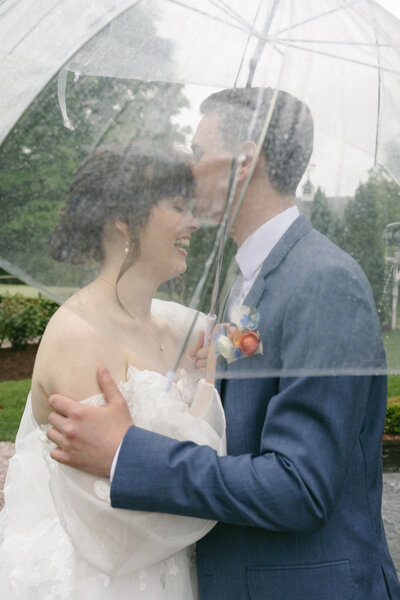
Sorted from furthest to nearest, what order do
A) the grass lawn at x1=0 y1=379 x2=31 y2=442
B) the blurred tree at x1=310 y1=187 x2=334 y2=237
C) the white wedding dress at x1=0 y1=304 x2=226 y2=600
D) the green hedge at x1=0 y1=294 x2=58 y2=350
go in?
the green hedge at x1=0 y1=294 x2=58 y2=350
the grass lawn at x1=0 y1=379 x2=31 y2=442
the white wedding dress at x1=0 y1=304 x2=226 y2=600
the blurred tree at x1=310 y1=187 x2=334 y2=237

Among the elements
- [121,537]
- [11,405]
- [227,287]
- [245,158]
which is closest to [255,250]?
[227,287]

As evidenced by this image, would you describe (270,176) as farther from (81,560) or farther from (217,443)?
(81,560)

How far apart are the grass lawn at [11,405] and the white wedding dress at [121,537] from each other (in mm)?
5325

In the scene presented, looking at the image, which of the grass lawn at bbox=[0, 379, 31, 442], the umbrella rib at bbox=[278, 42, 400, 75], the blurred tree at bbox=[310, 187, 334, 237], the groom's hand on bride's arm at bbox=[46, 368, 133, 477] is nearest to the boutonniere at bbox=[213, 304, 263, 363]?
the blurred tree at bbox=[310, 187, 334, 237]

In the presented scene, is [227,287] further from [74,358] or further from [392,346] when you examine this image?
[74,358]

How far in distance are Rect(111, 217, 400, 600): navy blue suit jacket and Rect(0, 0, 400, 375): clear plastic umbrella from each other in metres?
0.03

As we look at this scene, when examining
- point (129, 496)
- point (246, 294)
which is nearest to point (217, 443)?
point (129, 496)

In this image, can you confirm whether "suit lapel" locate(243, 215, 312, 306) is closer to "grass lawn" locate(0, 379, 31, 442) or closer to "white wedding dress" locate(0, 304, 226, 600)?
"white wedding dress" locate(0, 304, 226, 600)

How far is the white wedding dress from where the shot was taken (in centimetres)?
189

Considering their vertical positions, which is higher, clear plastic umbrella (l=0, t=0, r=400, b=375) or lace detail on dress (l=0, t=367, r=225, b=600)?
clear plastic umbrella (l=0, t=0, r=400, b=375)

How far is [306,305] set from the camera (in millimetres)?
1620

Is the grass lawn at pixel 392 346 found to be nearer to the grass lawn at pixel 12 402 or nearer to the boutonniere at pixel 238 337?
the boutonniere at pixel 238 337

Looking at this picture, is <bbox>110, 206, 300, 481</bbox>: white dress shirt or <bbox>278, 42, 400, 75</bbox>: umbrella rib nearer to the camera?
<bbox>278, 42, 400, 75</bbox>: umbrella rib

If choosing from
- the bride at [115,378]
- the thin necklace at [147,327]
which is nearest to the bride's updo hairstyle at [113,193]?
the bride at [115,378]
